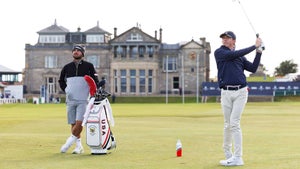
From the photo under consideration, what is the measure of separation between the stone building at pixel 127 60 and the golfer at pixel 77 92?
90.5 m

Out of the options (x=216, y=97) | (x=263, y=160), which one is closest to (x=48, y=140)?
(x=263, y=160)

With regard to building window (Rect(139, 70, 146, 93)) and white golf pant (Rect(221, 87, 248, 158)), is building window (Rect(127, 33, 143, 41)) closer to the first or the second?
building window (Rect(139, 70, 146, 93))

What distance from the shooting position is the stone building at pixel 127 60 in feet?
355

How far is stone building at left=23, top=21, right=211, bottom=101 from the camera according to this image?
108 metres

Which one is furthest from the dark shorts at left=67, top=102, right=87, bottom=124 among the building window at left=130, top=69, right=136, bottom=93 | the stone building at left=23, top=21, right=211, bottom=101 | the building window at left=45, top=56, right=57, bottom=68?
the building window at left=45, top=56, right=57, bottom=68

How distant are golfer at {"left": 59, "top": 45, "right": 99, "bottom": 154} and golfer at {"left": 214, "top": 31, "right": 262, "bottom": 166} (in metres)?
3.50

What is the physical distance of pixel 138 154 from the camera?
1364 centimetres

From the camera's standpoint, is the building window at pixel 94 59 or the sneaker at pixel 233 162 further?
the building window at pixel 94 59

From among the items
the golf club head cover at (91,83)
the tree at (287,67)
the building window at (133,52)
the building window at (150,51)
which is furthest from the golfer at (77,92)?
the tree at (287,67)

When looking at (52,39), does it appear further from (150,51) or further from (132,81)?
(150,51)

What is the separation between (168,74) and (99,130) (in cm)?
9595

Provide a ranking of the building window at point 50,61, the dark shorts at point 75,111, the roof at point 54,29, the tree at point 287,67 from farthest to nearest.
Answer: the tree at point 287,67
the roof at point 54,29
the building window at point 50,61
the dark shorts at point 75,111

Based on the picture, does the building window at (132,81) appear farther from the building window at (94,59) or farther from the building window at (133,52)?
the building window at (94,59)

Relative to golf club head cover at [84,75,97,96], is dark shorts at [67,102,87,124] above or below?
below
